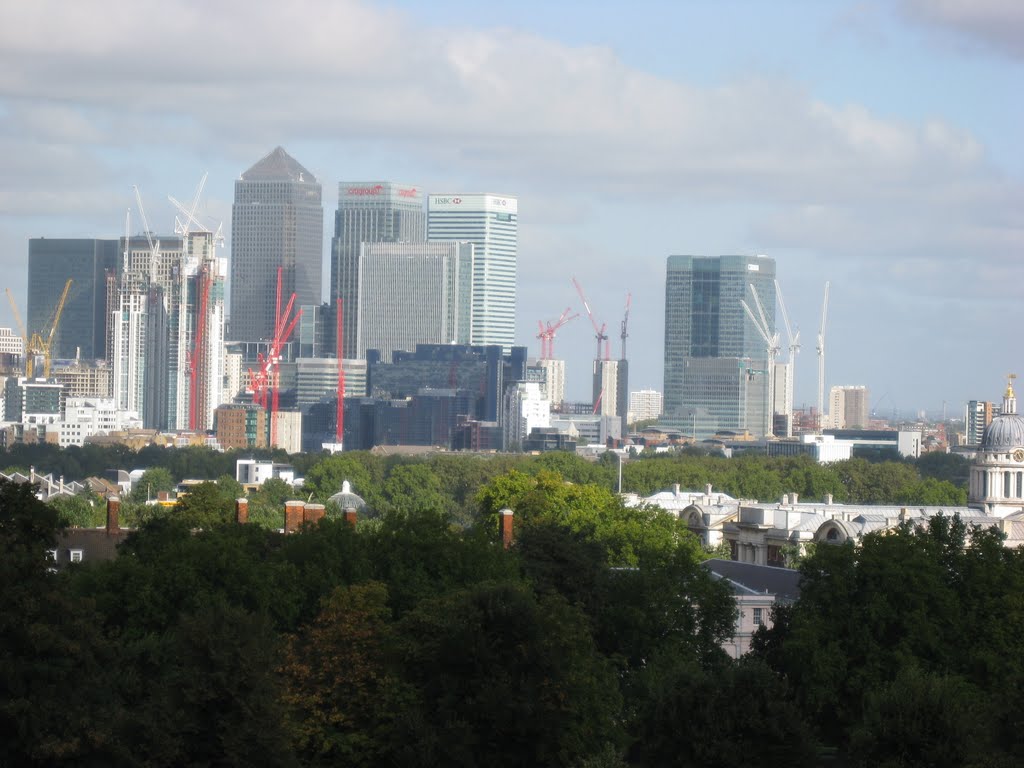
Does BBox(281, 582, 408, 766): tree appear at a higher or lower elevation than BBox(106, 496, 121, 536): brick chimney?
lower

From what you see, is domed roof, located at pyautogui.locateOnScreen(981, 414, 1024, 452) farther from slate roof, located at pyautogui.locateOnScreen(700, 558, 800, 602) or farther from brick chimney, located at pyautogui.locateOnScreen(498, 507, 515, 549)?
brick chimney, located at pyautogui.locateOnScreen(498, 507, 515, 549)

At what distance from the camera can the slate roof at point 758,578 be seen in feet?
310

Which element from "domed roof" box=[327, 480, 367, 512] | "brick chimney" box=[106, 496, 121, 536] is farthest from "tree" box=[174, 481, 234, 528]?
"domed roof" box=[327, 480, 367, 512]

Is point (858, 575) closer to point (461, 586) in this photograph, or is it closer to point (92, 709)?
point (461, 586)

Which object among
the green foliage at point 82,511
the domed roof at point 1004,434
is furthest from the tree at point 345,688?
the domed roof at point 1004,434

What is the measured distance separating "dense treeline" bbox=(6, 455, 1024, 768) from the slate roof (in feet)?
27.8

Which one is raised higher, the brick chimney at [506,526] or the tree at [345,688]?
the brick chimney at [506,526]

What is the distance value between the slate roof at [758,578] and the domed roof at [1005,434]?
44.9 metres

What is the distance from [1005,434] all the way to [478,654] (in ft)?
316

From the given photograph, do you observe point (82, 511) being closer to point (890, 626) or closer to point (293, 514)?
point (293, 514)

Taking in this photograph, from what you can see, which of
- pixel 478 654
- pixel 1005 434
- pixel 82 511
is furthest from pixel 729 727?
pixel 1005 434

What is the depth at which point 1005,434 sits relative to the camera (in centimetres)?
14900

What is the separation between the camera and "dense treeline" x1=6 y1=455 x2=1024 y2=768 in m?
52.4

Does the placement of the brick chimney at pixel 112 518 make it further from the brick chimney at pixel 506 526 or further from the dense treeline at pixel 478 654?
the brick chimney at pixel 506 526
